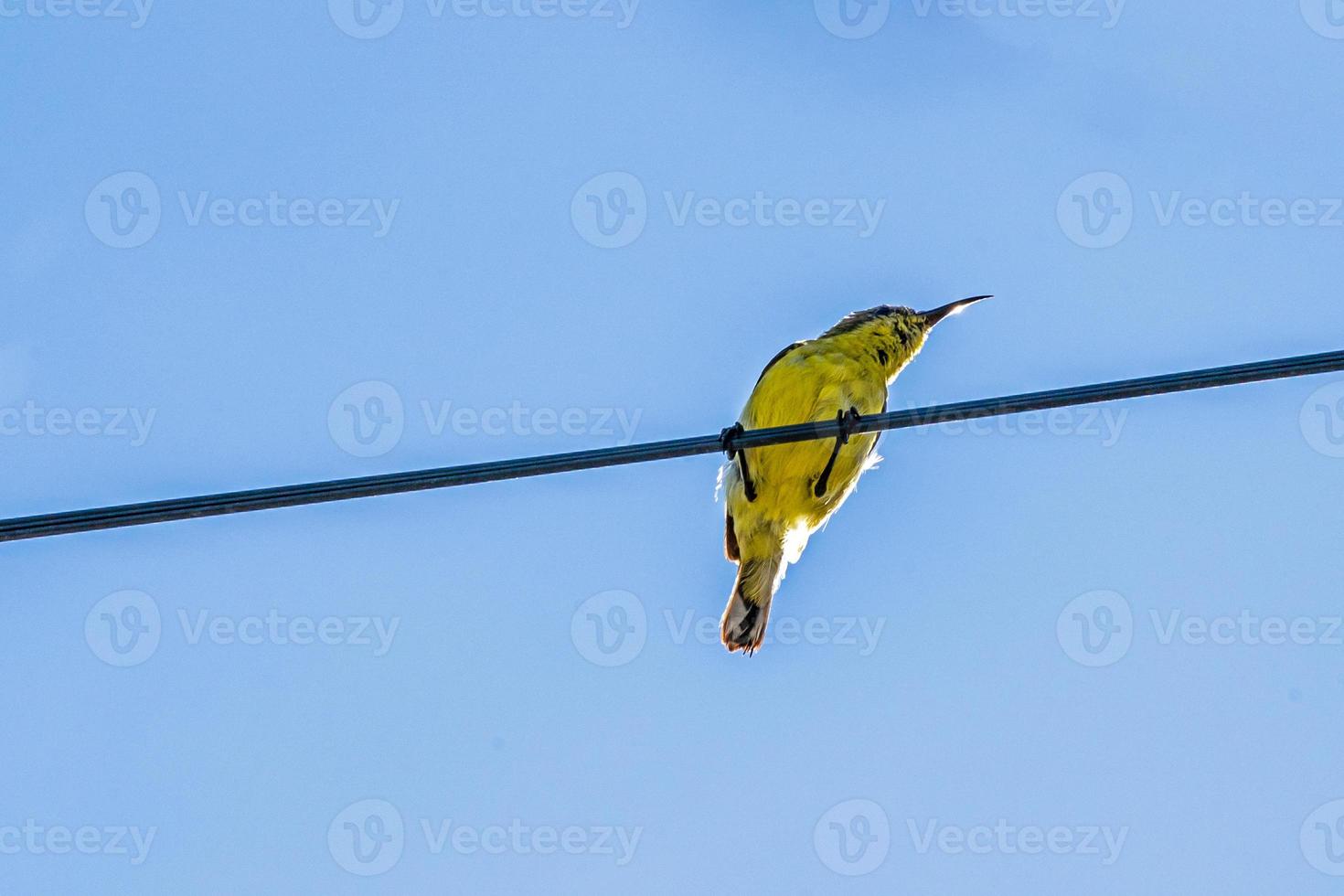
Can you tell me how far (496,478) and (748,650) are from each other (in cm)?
418

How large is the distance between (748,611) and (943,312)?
243 centimetres

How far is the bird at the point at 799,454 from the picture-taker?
7.83m

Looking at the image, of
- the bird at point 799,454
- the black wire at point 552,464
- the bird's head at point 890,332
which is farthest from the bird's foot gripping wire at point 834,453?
the black wire at point 552,464

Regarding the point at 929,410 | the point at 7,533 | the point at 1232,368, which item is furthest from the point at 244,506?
the point at 1232,368

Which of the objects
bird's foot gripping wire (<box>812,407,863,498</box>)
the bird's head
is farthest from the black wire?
the bird's head

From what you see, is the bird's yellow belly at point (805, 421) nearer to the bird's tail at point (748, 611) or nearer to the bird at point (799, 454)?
the bird at point (799, 454)

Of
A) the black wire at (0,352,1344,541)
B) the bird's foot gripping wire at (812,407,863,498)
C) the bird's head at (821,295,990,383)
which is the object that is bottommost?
the black wire at (0,352,1344,541)

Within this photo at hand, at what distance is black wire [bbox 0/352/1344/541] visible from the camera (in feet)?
15.2

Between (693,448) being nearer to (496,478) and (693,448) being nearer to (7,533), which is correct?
(496,478)

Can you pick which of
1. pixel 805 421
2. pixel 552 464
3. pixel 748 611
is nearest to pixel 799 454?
pixel 805 421

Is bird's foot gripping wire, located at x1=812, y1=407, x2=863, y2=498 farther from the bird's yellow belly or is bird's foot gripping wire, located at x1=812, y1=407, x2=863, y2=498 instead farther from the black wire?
the black wire

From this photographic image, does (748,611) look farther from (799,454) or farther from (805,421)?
(805,421)

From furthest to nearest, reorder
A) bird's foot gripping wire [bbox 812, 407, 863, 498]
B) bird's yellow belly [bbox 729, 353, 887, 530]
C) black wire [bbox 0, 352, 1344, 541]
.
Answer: bird's yellow belly [bbox 729, 353, 887, 530] → bird's foot gripping wire [bbox 812, 407, 863, 498] → black wire [bbox 0, 352, 1344, 541]

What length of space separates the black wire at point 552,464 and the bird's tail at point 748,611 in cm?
321
